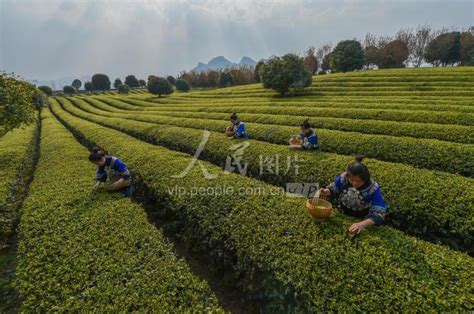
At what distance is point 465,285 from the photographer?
3.27m

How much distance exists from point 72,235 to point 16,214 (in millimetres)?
4155

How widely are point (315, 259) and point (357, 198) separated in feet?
4.78

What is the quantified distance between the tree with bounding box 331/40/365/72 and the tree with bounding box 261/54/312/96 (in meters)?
19.9

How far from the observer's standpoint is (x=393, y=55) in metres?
50.9

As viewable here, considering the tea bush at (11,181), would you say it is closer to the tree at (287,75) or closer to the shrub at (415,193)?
the shrub at (415,193)

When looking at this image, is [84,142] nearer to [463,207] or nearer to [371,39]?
[463,207]

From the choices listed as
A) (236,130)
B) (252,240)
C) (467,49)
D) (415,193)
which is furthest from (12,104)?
(467,49)

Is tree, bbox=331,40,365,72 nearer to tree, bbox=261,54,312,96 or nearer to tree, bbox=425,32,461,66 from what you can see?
tree, bbox=425,32,461,66

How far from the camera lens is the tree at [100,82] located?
95.9m

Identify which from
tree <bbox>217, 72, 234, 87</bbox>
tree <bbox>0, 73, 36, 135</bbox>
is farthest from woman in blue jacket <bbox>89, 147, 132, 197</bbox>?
tree <bbox>217, 72, 234, 87</bbox>

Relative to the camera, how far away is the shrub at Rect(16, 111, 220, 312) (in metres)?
3.28

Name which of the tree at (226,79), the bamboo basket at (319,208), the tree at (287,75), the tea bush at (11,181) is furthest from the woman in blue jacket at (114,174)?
the tree at (226,79)

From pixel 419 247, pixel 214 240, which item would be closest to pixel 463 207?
pixel 419 247

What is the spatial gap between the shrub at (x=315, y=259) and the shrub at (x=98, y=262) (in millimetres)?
1141
